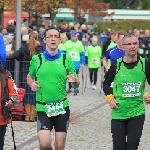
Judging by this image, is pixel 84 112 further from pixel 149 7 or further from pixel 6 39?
pixel 149 7

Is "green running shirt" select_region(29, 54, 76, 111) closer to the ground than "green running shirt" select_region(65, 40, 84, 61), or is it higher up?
higher up

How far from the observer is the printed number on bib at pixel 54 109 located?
7.57 meters

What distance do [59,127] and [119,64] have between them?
3.49 feet

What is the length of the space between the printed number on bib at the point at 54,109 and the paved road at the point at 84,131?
2.44 metres

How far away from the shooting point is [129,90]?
290 inches

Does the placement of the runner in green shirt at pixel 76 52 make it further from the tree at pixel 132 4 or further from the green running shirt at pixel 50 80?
the tree at pixel 132 4

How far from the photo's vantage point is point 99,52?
66.0 feet

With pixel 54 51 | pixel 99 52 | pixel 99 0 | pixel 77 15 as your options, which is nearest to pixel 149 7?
pixel 99 0

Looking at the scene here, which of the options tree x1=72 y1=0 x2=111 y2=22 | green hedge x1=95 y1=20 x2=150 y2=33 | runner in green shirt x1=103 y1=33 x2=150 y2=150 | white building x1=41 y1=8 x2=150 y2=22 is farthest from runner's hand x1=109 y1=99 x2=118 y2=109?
white building x1=41 y1=8 x2=150 y2=22

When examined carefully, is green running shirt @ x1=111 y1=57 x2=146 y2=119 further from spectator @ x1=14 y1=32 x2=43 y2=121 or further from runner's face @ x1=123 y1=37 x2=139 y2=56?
spectator @ x1=14 y1=32 x2=43 y2=121

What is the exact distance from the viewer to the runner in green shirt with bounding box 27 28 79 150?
24.9 feet

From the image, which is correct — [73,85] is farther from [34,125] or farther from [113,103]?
[34,125]

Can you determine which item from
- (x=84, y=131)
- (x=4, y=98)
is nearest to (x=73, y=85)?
(x=4, y=98)

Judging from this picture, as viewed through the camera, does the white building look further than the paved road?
Yes
